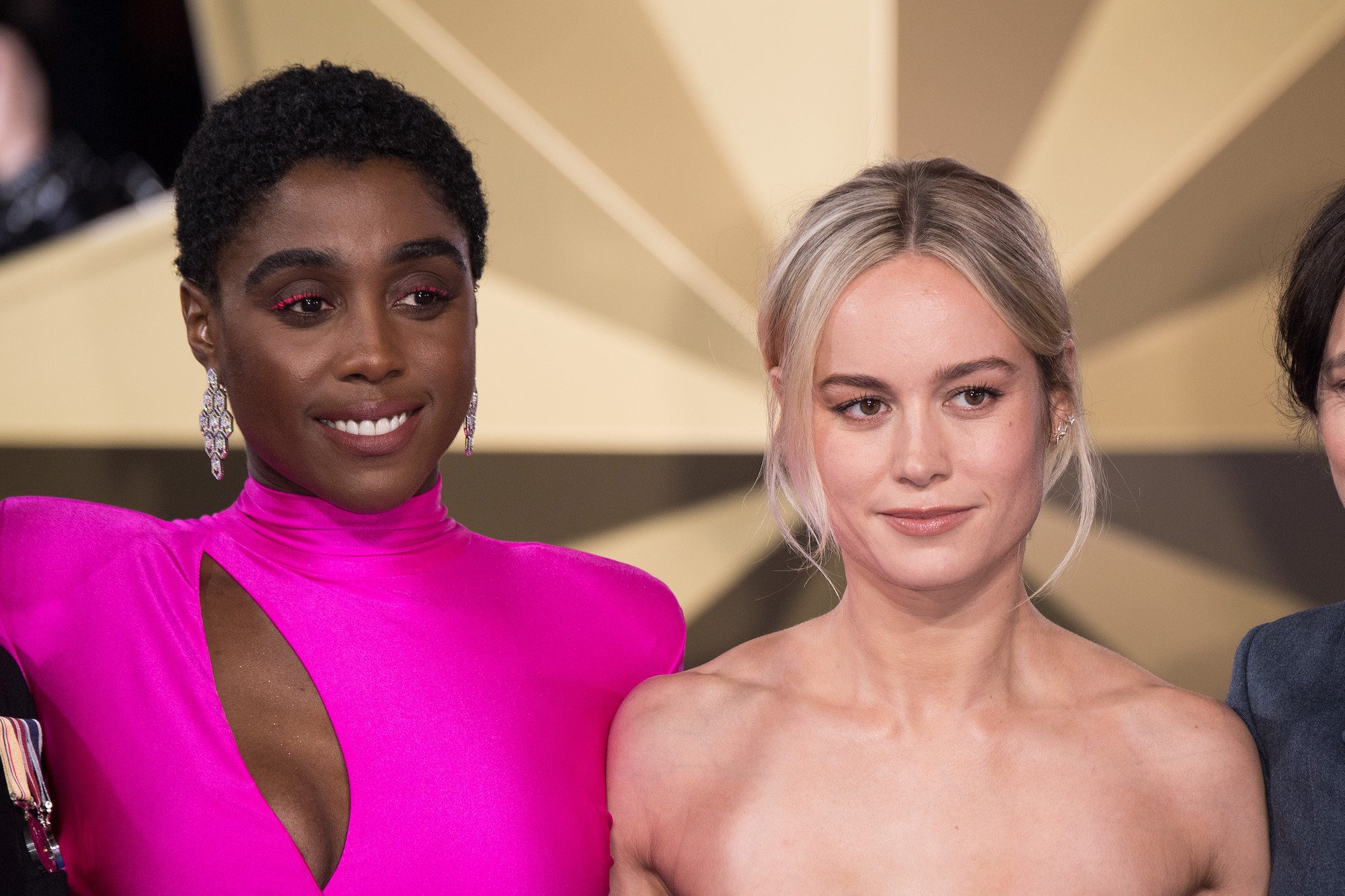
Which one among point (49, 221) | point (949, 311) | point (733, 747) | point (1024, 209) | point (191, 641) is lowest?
point (733, 747)

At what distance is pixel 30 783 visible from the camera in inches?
54.9

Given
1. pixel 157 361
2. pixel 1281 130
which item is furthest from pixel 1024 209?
pixel 157 361

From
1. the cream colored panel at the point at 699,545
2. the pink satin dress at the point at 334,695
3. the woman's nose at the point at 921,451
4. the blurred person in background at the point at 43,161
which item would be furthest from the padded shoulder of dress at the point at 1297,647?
the blurred person in background at the point at 43,161

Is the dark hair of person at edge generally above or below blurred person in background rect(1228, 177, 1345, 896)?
above

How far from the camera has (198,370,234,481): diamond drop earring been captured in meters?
1.62

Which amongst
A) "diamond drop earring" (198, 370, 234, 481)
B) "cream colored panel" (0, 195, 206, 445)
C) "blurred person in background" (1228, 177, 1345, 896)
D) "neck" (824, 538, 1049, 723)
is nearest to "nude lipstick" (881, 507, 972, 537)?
"neck" (824, 538, 1049, 723)

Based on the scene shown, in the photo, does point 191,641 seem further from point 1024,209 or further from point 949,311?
point 1024,209

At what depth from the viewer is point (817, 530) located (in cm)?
195

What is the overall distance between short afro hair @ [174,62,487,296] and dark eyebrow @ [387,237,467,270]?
0.25 feet

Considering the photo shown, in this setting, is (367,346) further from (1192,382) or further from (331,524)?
(1192,382)

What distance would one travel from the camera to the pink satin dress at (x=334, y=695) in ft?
4.77

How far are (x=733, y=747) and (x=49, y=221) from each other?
1.99 metres

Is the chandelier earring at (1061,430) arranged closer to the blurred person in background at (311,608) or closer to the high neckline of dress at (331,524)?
the blurred person in background at (311,608)

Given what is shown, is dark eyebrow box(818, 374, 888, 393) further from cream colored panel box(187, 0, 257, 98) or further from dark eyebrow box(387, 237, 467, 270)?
cream colored panel box(187, 0, 257, 98)
